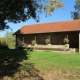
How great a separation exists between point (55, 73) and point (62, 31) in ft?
71.8

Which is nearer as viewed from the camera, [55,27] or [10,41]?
[55,27]

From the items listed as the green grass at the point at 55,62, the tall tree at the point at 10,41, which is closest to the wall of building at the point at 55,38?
the tall tree at the point at 10,41

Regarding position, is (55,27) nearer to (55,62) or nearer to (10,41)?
(55,62)

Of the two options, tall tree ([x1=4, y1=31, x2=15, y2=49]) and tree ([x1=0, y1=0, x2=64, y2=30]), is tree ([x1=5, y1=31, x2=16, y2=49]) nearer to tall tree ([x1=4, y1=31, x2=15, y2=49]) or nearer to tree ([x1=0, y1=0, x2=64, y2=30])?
tall tree ([x1=4, y1=31, x2=15, y2=49])

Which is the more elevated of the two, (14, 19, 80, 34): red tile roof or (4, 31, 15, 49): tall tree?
(14, 19, 80, 34): red tile roof

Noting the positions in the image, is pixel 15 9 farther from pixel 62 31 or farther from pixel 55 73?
pixel 62 31

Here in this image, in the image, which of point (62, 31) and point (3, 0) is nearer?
point (3, 0)

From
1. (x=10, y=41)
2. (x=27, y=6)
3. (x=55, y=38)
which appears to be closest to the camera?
(x=27, y=6)

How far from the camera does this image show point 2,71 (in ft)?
33.6

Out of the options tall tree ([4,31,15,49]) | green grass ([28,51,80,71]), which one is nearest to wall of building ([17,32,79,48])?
tall tree ([4,31,15,49])

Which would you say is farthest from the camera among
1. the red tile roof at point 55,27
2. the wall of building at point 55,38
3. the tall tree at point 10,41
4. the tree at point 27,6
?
the tall tree at point 10,41

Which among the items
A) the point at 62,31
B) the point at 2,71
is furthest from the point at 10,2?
the point at 62,31

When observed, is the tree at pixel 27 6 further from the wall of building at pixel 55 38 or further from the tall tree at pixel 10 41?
the tall tree at pixel 10 41

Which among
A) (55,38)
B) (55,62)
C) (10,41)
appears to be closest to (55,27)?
(55,38)
